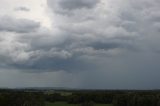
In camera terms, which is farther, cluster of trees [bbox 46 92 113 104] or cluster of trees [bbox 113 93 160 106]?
cluster of trees [bbox 46 92 113 104]

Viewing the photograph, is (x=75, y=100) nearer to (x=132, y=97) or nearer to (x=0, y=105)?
(x=132, y=97)

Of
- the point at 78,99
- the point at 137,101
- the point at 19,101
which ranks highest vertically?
the point at 78,99

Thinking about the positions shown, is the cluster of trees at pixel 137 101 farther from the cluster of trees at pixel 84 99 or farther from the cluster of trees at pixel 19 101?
the cluster of trees at pixel 19 101

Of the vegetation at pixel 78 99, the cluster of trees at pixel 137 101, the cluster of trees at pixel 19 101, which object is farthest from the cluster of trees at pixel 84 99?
the cluster of trees at pixel 19 101

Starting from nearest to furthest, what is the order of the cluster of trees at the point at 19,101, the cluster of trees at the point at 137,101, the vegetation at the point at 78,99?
the cluster of trees at the point at 19,101 → the vegetation at the point at 78,99 → the cluster of trees at the point at 137,101

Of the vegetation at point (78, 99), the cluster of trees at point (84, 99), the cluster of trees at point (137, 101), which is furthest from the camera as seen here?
the cluster of trees at point (84, 99)

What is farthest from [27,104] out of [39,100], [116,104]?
[116,104]

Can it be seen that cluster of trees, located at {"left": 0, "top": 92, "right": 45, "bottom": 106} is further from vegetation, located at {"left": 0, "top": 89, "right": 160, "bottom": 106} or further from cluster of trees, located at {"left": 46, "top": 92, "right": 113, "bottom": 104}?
cluster of trees, located at {"left": 46, "top": 92, "right": 113, "bottom": 104}

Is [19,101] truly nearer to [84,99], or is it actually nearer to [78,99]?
[78,99]

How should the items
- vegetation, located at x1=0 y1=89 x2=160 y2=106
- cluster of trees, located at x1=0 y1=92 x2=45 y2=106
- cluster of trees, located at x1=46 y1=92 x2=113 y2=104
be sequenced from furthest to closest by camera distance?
cluster of trees, located at x1=46 y1=92 x2=113 y2=104
vegetation, located at x1=0 y1=89 x2=160 y2=106
cluster of trees, located at x1=0 y1=92 x2=45 y2=106

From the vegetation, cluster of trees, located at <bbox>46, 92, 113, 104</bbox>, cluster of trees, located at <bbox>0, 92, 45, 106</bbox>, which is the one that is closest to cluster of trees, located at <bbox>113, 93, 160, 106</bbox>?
the vegetation

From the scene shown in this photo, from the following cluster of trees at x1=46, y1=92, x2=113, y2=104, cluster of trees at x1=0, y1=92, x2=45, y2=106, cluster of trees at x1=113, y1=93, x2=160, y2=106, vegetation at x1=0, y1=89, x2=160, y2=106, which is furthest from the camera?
cluster of trees at x1=46, y1=92, x2=113, y2=104

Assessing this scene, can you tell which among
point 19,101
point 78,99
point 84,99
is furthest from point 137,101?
point 19,101
